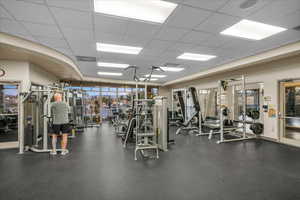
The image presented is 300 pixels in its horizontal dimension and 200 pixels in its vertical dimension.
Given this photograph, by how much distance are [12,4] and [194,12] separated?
2.86m

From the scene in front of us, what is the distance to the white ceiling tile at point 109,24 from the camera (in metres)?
2.70

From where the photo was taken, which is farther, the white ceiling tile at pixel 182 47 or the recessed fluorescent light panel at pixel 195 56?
the recessed fluorescent light panel at pixel 195 56

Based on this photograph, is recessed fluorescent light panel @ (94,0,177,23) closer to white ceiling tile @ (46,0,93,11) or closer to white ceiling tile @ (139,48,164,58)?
white ceiling tile @ (46,0,93,11)

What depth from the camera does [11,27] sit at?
2.96 m

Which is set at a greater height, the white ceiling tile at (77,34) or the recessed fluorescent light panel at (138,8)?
the recessed fluorescent light panel at (138,8)

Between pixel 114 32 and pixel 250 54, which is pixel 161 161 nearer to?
pixel 114 32

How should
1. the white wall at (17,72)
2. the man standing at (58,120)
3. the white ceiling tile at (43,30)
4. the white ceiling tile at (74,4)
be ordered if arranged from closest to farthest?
1. the white ceiling tile at (74,4)
2. the white ceiling tile at (43,30)
3. the man standing at (58,120)
4. the white wall at (17,72)

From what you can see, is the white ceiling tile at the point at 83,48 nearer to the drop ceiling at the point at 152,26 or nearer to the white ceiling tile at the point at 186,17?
the drop ceiling at the point at 152,26

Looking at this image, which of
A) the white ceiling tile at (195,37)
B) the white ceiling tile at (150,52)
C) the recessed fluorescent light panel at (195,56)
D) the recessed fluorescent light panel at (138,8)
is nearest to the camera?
the recessed fluorescent light panel at (138,8)

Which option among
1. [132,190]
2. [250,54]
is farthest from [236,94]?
[132,190]

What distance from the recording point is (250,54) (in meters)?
4.87

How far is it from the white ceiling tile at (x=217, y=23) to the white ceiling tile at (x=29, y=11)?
277 centimetres

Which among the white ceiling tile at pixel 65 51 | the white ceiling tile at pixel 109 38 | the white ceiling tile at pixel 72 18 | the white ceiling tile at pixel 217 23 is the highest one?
the white ceiling tile at pixel 217 23

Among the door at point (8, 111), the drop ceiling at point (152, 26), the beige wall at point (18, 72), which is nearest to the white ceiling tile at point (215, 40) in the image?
the drop ceiling at point (152, 26)
